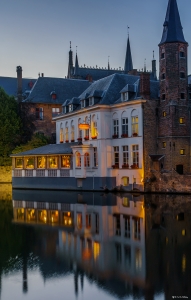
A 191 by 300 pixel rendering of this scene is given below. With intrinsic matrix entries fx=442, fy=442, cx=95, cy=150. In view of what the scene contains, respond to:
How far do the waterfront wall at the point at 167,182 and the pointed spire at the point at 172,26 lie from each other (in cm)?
1240

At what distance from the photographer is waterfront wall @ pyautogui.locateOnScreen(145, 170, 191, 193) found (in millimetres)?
37500

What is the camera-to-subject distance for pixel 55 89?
68875mm

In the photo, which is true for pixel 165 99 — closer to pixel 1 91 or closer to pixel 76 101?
pixel 76 101

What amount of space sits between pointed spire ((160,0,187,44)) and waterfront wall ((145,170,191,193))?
1240 centimetres

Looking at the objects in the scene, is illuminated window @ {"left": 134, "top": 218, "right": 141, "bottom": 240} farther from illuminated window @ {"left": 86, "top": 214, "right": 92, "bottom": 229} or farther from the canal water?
illuminated window @ {"left": 86, "top": 214, "right": 92, "bottom": 229}

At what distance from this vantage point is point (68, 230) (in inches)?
818

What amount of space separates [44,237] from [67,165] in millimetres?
28668

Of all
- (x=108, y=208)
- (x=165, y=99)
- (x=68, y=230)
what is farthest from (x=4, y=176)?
(x=68, y=230)

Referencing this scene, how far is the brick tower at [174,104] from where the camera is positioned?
134 ft

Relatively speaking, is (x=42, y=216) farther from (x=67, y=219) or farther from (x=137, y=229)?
(x=137, y=229)

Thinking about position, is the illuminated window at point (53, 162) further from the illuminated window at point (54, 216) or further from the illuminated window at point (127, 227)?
the illuminated window at point (127, 227)

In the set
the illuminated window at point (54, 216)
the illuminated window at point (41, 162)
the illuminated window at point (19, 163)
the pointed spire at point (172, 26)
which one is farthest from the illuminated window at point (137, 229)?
the illuminated window at point (19, 163)

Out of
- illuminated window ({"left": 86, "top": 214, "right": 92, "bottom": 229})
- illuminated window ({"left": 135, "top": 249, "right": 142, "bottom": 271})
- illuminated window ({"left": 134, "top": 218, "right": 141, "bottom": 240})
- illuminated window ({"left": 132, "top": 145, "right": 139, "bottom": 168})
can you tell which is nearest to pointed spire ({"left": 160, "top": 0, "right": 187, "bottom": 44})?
illuminated window ({"left": 132, "top": 145, "right": 139, "bottom": 168})

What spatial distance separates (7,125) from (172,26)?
1096 inches
